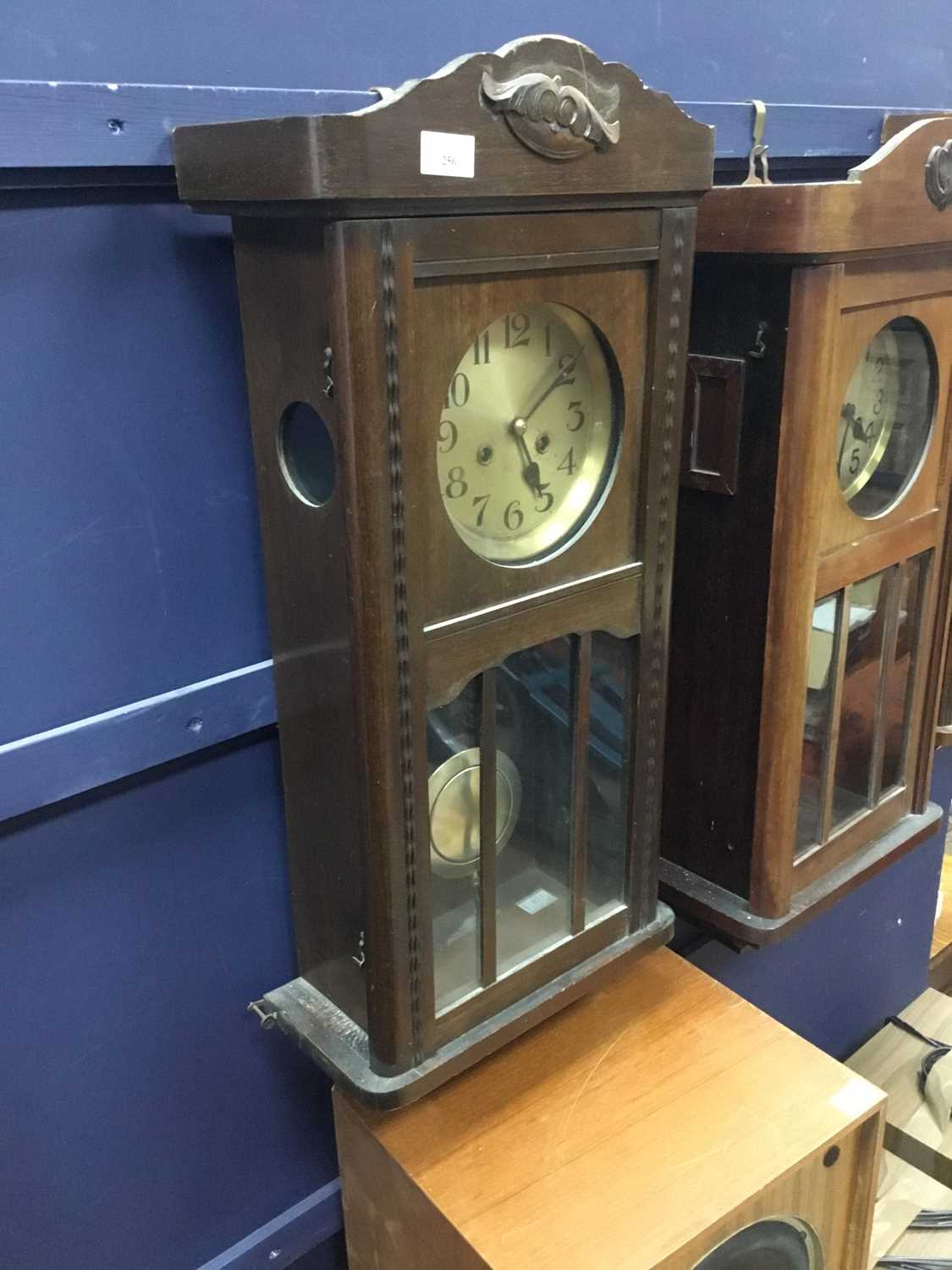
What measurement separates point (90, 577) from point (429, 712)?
24 centimetres

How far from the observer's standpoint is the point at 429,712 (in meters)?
0.70

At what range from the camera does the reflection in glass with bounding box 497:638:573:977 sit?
0.76 metres

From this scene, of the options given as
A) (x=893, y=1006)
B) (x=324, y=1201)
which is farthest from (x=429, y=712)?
(x=893, y=1006)

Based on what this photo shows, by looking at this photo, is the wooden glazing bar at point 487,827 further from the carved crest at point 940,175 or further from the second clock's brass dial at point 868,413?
the carved crest at point 940,175

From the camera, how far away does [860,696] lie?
3.35ft

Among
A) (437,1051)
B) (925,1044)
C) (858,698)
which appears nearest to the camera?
(437,1051)

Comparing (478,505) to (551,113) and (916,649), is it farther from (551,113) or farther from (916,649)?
(916,649)

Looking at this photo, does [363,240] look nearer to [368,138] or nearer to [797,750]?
[368,138]

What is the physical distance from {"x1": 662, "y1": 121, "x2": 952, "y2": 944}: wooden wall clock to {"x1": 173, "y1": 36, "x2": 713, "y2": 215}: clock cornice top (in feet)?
0.55

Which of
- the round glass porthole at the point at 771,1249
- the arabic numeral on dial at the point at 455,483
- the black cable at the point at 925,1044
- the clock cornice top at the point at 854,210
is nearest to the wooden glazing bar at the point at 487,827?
the arabic numeral on dial at the point at 455,483

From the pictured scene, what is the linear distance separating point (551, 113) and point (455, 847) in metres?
0.47

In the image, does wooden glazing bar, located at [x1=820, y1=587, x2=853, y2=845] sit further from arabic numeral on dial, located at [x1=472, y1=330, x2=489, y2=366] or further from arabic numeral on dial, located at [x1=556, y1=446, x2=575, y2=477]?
arabic numeral on dial, located at [x1=472, y1=330, x2=489, y2=366]

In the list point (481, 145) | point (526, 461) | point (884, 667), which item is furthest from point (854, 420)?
point (481, 145)

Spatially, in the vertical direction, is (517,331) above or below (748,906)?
above
